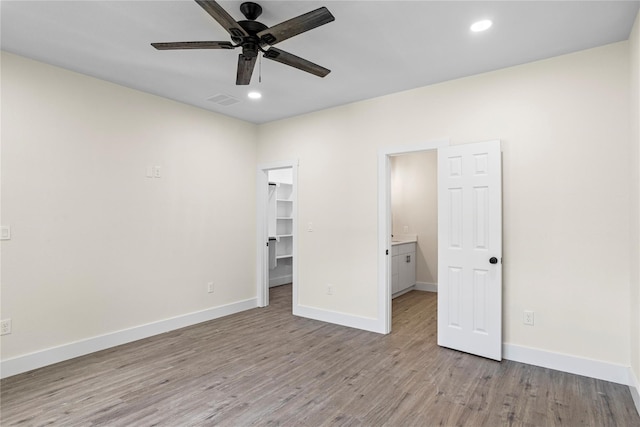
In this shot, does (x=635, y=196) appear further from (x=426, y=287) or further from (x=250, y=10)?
(x=426, y=287)

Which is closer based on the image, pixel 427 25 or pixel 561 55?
pixel 427 25

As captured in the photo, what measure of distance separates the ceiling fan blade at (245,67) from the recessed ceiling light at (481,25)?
5.46 feet

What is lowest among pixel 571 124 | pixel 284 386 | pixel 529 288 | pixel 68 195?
pixel 284 386

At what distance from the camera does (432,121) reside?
380 centimetres

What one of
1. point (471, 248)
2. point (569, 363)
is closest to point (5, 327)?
point (471, 248)

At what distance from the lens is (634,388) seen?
2.58 metres

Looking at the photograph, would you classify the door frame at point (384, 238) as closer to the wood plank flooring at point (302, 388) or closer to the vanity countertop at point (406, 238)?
the wood plank flooring at point (302, 388)

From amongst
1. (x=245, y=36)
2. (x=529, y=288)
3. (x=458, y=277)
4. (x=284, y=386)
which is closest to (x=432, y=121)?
(x=458, y=277)

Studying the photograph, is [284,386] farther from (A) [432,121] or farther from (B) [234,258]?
(A) [432,121]

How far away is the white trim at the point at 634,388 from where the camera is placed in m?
2.44

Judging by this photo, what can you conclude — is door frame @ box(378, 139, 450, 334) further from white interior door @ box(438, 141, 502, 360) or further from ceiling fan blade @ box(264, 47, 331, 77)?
ceiling fan blade @ box(264, 47, 331, 77)

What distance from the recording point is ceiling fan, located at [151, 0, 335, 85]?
200 cm

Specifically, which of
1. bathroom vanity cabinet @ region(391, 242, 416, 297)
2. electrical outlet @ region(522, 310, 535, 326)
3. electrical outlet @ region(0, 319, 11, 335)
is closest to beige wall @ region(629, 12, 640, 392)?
electrical outlet @ region(522, 310, 535, 326)

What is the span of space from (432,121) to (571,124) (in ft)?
4.13
